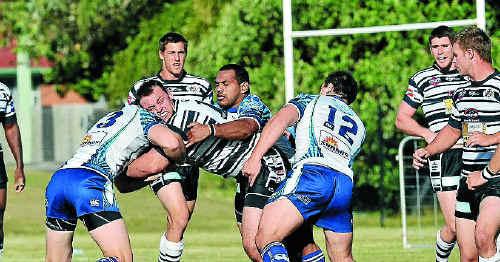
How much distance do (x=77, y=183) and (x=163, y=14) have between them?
2697cm

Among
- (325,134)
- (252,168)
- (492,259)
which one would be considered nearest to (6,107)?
(252,168)

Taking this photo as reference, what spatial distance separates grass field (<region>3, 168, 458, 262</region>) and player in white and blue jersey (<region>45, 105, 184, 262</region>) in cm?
614

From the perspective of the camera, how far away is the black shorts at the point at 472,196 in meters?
10.7

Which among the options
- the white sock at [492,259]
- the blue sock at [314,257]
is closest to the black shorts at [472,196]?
the white sock at [492,259]

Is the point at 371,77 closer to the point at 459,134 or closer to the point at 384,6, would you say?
the point at 384,6

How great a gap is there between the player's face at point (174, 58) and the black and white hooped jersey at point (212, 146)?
6.70ft

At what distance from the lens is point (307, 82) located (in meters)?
24.2

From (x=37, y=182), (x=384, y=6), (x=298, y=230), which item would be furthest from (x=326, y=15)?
(x=298, y=230)

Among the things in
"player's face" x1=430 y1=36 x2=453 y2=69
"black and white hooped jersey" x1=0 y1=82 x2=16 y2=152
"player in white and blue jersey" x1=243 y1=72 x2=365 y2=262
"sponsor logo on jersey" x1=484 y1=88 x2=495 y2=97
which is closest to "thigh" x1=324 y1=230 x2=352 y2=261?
"player in white and blue jersey" x1=243 y1=72 x2=365 y2=262

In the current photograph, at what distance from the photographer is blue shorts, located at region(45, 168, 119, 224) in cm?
1055

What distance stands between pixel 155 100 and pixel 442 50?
3337mm

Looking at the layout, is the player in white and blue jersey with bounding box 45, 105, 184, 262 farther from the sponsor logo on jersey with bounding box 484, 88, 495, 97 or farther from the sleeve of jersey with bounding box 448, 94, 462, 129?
the sponsor logo on jersey with bounding box 484, 88, 495, 97

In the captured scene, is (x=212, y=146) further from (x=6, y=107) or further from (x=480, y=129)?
(x=6, y=107)

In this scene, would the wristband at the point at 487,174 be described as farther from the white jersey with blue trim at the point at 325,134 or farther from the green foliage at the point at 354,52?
the green foliage at the point at 354,52
